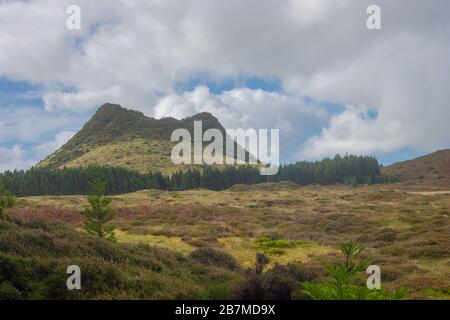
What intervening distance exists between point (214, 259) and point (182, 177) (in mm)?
107445

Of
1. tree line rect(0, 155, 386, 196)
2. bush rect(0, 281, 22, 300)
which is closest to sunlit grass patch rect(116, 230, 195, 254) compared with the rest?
bush rect(0, 281, 22, 300)

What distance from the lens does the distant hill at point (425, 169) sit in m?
134

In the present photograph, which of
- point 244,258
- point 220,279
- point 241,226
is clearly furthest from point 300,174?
point 220,279

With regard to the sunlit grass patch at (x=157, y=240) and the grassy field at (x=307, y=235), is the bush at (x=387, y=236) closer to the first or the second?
the grassy field at (x=307, y=235)

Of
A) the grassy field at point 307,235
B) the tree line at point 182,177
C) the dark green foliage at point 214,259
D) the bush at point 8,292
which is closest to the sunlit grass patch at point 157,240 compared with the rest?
the grassy field at point 307,235

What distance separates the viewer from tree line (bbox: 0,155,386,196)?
111m

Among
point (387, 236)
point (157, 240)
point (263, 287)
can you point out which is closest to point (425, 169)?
point (387, 236)

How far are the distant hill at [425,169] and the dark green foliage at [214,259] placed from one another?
4742 inches

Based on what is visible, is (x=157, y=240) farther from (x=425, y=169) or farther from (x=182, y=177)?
(x=425, y=169)

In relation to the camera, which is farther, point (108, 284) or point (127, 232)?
point (127, 232)

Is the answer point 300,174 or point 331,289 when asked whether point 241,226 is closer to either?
point 331,289

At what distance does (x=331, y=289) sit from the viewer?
967 cm

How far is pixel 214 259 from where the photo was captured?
69.2ft
